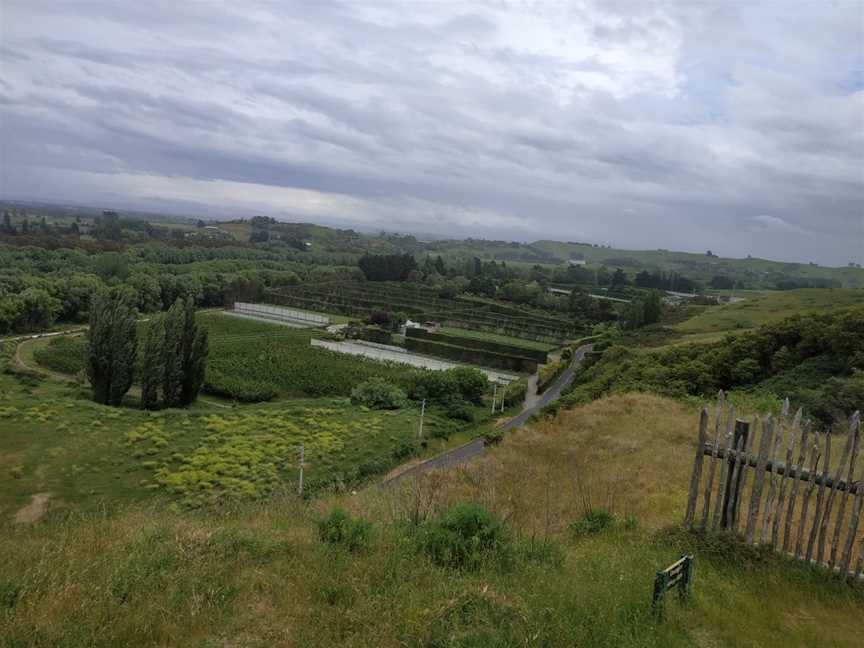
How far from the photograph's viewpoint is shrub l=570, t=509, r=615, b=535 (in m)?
7.05

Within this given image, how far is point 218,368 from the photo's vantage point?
3488 cm

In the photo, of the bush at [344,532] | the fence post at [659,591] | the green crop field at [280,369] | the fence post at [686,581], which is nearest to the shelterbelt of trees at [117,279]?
the green crop field at [280,369]

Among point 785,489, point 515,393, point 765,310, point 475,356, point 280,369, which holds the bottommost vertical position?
point 280,369

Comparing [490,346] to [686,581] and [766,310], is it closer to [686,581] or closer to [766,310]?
[766,310]

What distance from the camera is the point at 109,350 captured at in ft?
86.7

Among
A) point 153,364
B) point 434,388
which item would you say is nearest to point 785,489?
point 434,388

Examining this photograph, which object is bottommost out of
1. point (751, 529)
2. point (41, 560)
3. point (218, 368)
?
point (218, 368)

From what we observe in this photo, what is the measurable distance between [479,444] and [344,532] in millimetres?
18288

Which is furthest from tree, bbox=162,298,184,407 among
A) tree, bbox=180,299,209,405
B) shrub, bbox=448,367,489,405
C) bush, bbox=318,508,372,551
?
bush, bbox=318,508,372,551

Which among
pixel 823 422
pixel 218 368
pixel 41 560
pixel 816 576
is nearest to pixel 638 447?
pixel 823 422

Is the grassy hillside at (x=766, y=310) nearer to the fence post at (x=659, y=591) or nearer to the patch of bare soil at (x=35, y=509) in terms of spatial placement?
the patch of bare soil at (x=35, y=509)

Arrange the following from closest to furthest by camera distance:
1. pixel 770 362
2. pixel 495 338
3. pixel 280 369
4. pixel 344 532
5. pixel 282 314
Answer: pixel 344 532 → pixel 770 362 → pixel 280 369 → pixel 495 338 → pixel 282 314

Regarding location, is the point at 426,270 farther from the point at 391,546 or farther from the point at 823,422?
the point at 391,546

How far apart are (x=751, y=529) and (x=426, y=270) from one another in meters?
87.6
